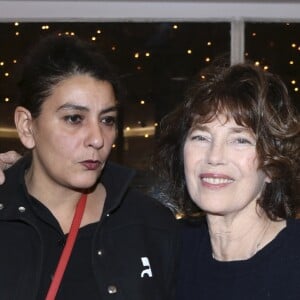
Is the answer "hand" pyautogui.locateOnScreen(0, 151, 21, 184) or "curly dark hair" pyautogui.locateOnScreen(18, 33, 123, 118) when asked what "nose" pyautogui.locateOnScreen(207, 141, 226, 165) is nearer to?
"curly dark hair" pyautogui.locateOnScreen(18, 33, 123, 118)

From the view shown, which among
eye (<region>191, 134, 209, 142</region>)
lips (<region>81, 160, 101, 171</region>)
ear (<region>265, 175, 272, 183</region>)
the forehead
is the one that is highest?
the forehead

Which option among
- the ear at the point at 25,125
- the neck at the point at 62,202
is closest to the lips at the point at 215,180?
the neck at the point at 62,202

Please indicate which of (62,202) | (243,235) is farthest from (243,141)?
(62,202)

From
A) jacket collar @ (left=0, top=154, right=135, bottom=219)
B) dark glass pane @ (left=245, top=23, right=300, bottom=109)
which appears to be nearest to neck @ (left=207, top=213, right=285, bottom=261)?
jacket collar @ (left=0, top=154, right=135, bottom=219)

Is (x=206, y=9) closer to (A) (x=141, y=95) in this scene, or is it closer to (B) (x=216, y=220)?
(A) (x=141, y=95)

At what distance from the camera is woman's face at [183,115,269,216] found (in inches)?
69.7

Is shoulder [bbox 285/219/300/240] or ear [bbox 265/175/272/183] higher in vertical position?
ear [bbox 265/175/272/183]

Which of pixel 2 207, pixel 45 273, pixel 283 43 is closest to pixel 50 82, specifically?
pixel 2 207

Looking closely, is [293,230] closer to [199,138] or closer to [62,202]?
[199,138]

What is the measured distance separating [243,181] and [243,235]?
17 cm

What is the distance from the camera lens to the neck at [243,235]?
1.83 m

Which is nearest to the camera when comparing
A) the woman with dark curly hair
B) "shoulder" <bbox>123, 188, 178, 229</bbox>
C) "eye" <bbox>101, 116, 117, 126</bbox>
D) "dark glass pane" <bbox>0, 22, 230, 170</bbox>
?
the woman with dark curly hair

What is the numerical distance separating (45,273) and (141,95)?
2.56 m

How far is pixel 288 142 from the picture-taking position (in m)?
1.83
